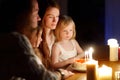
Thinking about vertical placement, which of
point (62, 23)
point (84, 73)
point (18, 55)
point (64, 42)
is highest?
point (62, 23)

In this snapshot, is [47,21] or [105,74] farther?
[47,21]

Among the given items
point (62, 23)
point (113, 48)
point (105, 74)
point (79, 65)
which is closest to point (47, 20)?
point (62, 23)

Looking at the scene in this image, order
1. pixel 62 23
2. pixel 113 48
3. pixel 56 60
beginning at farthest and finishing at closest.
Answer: pixel 62 23
pixel 56 60
pixel 113 48

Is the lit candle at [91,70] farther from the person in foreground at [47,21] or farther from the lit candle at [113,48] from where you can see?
the person in foreground at [47,21]

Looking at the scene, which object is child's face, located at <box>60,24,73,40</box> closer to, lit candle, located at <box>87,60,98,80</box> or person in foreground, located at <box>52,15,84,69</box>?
person in foreground, located at <box>52,15,84,69</box>

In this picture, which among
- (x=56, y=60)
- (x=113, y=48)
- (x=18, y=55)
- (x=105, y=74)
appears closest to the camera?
(x=18, y=55)

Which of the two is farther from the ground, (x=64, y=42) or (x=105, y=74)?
(x=64, y=42)

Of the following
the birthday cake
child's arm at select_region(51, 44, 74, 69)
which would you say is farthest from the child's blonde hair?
the birthday cake

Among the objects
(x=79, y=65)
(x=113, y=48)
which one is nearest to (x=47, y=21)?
(x=113, y=48)

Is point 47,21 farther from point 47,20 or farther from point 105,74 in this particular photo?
point 105,74

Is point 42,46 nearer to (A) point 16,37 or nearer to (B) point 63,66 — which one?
(B) point 63,66

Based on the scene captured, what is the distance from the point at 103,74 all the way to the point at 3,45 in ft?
1.90

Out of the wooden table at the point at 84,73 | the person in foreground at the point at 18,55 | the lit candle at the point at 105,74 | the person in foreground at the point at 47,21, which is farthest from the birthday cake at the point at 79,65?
the person in foreground at the point at 47,21

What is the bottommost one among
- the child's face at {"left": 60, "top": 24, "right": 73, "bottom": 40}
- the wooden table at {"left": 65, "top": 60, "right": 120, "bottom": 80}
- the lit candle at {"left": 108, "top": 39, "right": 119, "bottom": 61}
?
the wooden table at {"left": 65, "top": 60, "right": 120, "bottom": 80}
